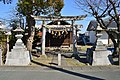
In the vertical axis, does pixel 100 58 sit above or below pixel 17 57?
below

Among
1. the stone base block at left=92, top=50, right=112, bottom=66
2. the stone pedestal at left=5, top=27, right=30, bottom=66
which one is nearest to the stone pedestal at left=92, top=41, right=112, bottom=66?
the stone base block at left=92, top=50, right=112, bottom=66

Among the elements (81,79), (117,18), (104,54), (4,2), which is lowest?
(81,79)

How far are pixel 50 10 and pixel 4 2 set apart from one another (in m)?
6.68

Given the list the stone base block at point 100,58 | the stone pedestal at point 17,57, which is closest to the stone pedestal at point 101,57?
the stone base block at point 100,58

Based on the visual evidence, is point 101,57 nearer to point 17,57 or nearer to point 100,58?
point 100,58

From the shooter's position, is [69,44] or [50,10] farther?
[69,44]

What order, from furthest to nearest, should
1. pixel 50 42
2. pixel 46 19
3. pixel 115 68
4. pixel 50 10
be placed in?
1. pixel 50 42
2. pixel 50 10
3. pixel 46 19
4. pixel 115 68

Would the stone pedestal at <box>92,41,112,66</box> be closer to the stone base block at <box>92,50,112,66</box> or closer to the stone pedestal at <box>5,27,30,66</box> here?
the stone base block at <box>92,50,112,66</box>

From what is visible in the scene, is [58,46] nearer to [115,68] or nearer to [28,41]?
[28,41]

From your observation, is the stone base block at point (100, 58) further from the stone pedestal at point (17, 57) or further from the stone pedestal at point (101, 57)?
the stone pedestal at point (17, 57)

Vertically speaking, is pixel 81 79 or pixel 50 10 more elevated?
pixel 50 10

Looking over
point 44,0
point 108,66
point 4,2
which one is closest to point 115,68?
point 108,66

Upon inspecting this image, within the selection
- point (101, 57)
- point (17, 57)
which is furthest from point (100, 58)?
point (17, 57)

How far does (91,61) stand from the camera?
1490 centimetres
